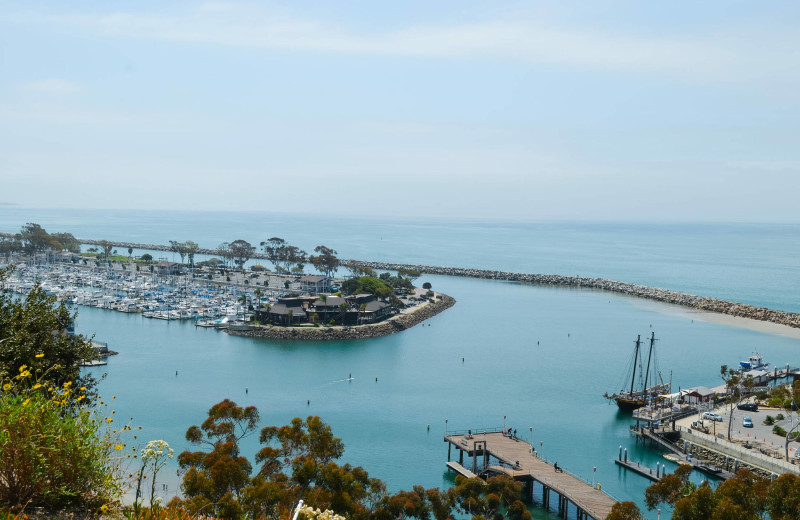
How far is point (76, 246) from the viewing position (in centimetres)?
7062

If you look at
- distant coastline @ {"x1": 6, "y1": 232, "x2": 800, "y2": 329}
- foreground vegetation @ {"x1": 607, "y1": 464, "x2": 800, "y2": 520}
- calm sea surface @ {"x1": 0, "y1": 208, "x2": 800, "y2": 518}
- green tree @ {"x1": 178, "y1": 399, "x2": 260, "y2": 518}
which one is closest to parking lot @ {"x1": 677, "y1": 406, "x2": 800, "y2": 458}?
calm sea surface @ {"x1": 0, "y1": 208, "x2": 800, "y2": 518}

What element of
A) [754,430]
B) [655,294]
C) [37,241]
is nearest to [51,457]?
[754,430]

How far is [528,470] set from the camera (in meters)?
16.3

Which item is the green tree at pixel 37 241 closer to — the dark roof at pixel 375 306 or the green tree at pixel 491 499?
the dark roof at pixel 375 306

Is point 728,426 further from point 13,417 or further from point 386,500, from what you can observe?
point 13,417

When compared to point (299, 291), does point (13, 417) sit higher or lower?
higher

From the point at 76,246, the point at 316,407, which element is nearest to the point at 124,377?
the point at 316,407

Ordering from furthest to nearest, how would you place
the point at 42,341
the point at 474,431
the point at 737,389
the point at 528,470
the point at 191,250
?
the point at 191,250, the point at 737,389, the point at 474,431, the point at 528,470, the point at 42,341

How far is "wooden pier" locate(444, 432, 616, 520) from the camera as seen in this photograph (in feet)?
48.5

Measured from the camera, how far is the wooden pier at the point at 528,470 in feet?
48.5

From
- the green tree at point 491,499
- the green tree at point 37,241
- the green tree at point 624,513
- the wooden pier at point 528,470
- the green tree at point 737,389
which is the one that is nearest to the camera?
A: the green tree at point 624,513

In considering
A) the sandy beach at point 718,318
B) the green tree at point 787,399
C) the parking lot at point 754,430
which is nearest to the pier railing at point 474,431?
Answer: the parking lot at point 754,430

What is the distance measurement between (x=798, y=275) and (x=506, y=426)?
67.8 metres

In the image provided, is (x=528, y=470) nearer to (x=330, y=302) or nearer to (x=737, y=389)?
(x=737, y=389)
